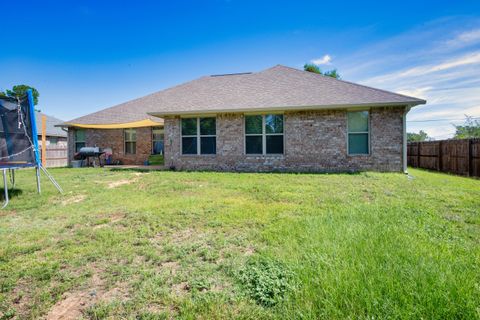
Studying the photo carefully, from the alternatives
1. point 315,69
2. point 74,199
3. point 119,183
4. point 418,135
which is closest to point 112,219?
point 74,199

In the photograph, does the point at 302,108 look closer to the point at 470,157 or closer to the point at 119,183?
the point at 119,183

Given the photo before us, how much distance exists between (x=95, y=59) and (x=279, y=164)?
40.3 feet

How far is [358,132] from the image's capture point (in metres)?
10.4

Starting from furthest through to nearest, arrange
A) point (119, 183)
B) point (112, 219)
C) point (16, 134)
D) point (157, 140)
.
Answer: point (157, 140) → point (119, 183) → point (16, 134) → point (112, 219)

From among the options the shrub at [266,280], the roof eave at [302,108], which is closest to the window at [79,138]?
the roof eave at [302,108]

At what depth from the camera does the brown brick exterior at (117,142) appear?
15291 millimetres


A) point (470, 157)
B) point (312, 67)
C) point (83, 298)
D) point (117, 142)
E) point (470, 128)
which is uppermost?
point (312, 67)

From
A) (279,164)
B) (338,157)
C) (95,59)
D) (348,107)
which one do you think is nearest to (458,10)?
(348,107)

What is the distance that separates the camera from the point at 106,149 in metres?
15.5

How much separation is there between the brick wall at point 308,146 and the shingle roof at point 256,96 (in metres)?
0.52

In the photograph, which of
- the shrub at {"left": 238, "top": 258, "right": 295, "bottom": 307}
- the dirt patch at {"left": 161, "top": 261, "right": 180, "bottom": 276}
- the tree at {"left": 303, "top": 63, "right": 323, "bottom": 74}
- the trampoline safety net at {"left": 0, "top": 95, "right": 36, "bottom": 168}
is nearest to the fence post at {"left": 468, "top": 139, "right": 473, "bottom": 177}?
the shrub at {"left": 238, "top": 258, "right": 295, "bottom": 307}

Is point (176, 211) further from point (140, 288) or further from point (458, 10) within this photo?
point (458, 10)

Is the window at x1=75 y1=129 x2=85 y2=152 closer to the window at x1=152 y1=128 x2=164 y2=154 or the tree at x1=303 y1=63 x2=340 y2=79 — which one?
the window at x1=152 y1=128 x2=164 y2=154

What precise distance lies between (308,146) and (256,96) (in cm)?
361
